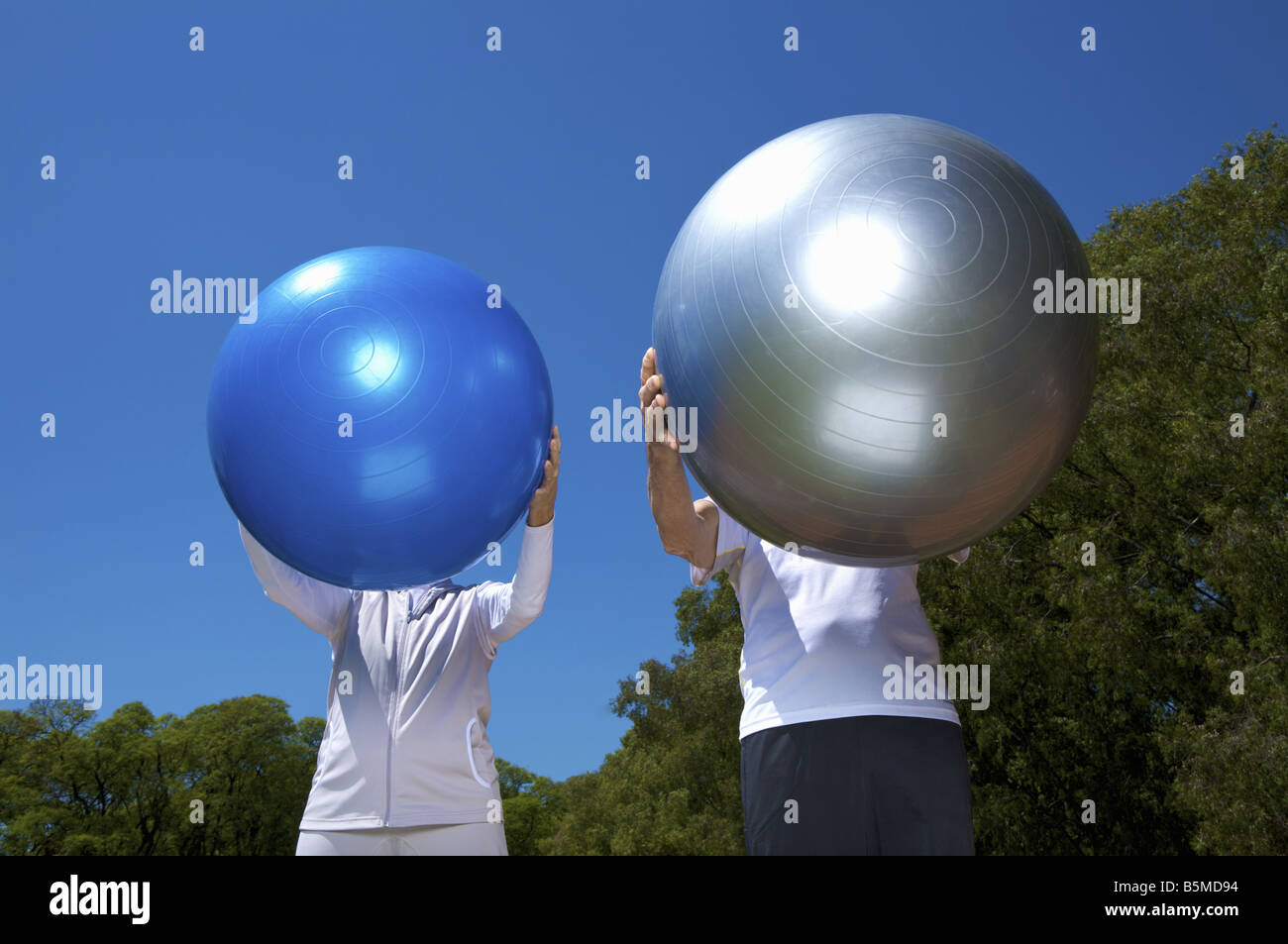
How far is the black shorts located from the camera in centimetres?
367

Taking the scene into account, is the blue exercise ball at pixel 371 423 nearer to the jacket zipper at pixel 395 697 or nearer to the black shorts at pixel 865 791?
the jacket zipper at pixel 395 697

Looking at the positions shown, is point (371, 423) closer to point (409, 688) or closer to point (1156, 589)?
point (409, 688)

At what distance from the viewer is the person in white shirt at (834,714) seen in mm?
3695

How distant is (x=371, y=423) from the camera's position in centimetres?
394

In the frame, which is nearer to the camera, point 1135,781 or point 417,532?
point 417,532

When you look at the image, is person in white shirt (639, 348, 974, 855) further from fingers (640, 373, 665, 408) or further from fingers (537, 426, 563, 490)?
fingers (537, 426, 563, 490)

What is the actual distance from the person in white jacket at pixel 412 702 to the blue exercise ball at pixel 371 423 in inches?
18.0

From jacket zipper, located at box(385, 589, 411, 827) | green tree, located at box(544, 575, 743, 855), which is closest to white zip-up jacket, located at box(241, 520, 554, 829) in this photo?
jacket zipper, located at box(385, 589, 411, 827)

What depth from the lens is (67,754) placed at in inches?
A: 1415

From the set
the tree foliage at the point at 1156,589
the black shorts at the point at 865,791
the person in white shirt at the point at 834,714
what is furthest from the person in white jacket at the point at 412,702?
the tree foliage at the point at 1156,589

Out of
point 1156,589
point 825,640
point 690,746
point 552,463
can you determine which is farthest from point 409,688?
point 690,746
